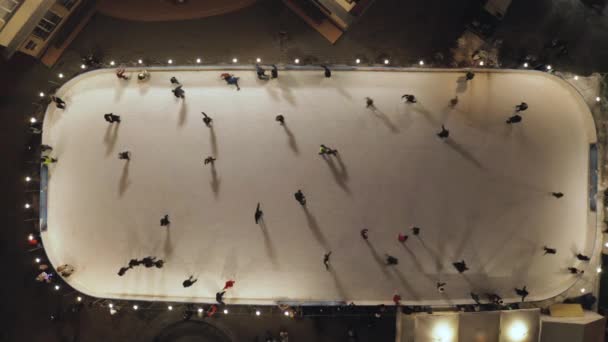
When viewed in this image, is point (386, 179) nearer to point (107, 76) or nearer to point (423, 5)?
point (423, 5)

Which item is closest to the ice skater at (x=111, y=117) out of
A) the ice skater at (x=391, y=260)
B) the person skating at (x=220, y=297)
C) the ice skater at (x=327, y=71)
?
the person skating at (x=220, y=297)

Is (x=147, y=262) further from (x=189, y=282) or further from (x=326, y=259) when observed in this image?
(x=326, y=259)

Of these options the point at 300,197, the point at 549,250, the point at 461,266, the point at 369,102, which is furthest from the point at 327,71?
the point at 549,250

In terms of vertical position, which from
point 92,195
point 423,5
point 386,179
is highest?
point 423,5

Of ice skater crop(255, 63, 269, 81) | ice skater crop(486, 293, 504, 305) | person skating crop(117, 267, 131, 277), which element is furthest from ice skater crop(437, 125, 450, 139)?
person skating crop(117, 267, 131, 277)

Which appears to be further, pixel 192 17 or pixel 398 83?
pixel 192 17

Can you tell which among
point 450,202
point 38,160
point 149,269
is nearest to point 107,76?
point 38,160

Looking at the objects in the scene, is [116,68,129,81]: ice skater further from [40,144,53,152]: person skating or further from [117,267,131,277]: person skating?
[117,267,131,277]: person skating
